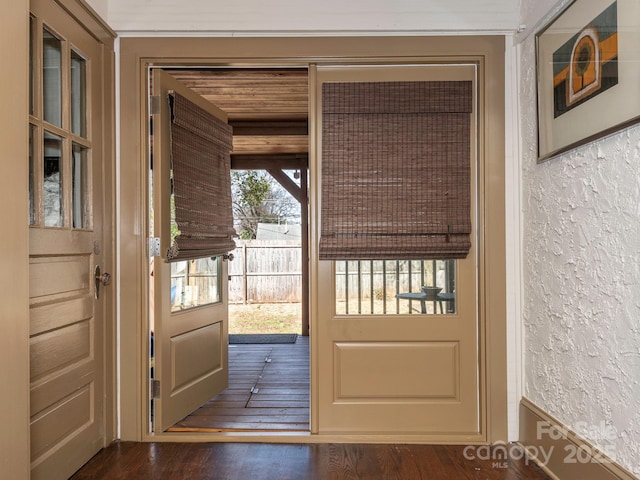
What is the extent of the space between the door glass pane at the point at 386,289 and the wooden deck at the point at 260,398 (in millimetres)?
794

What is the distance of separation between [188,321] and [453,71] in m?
2.08

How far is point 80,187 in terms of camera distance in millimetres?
2287

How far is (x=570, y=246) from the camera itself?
6.73 ft

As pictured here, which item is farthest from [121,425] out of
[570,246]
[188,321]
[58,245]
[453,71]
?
[453,71]

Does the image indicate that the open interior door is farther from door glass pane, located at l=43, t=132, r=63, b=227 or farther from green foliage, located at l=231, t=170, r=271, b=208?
green foliage, located at l=231, t=170, r=271, b=208

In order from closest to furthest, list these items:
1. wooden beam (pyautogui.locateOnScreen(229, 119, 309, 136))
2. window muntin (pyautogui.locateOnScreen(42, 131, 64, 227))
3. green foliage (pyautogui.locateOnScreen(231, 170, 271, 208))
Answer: window muntin (pyautogui.locateOnScreen(42, 131, 64, 227))
wooden beam (pyautogui.locateOnScreen(229, 119, 309, 136))
green foliage (pyautogui.locateOnScreen(231, 170, 271, 208))

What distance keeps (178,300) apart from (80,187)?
35.6 inches

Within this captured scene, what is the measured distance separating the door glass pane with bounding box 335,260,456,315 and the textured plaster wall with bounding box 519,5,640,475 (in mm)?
410

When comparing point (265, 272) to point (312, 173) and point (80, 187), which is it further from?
point (80, 187)

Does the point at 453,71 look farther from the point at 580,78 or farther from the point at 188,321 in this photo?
the point at 188,321

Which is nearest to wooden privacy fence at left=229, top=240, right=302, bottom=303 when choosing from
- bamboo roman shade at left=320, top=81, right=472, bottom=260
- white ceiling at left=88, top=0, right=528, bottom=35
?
bamboo roman shade at left=320, top=81, right=472, bottom=260

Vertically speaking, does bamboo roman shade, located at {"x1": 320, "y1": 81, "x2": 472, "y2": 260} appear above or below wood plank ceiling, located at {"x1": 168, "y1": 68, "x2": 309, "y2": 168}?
below

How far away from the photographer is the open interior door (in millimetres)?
2621

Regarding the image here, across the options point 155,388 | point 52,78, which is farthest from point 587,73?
point 155,388
